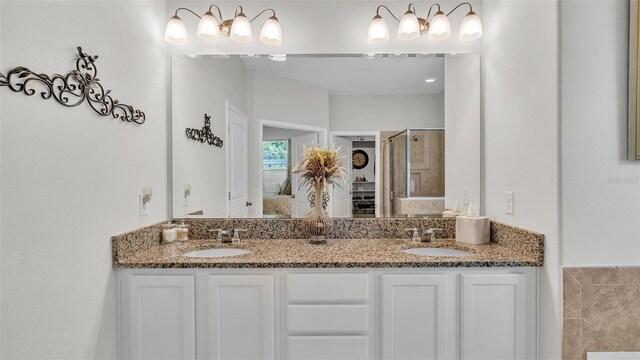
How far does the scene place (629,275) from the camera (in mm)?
1425

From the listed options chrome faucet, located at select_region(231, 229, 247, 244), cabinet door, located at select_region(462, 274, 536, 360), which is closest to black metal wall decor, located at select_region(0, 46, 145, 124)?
chrome faucet, located at select_region(231, 229, 247, 244)

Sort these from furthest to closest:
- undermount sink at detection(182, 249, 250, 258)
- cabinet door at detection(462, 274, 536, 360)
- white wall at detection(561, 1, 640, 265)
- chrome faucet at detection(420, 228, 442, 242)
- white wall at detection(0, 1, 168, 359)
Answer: chrome faucet at detection(420, 228, 442, 242) → undermount sink at detection(182, 249, 250, 258) → cabinet door at detection(462, 274, 536, 360) → white wall at detection(561, 1, 640, 265) → white wall at detection(0, 1, 168, 359)

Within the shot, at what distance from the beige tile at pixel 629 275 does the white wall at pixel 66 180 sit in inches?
86.7

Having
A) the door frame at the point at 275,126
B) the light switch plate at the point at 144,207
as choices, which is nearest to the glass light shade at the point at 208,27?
the door frame at the point at 275,126

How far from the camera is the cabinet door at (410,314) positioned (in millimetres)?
1595

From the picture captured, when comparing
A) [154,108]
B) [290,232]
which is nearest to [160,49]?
[154,108]

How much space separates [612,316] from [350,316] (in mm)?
1096

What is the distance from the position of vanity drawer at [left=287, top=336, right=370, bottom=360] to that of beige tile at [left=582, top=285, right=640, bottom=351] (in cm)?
94

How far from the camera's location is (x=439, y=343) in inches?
62.7

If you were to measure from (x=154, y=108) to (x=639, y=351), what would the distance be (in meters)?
2.62

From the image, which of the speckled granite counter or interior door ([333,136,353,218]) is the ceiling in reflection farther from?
the speckled granite counter

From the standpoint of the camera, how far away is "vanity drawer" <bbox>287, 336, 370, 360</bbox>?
160 cm

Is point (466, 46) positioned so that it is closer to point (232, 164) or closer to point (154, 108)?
point (232, 164)

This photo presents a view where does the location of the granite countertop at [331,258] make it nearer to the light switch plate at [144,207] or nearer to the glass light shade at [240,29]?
the light switch plate at [144,207]
